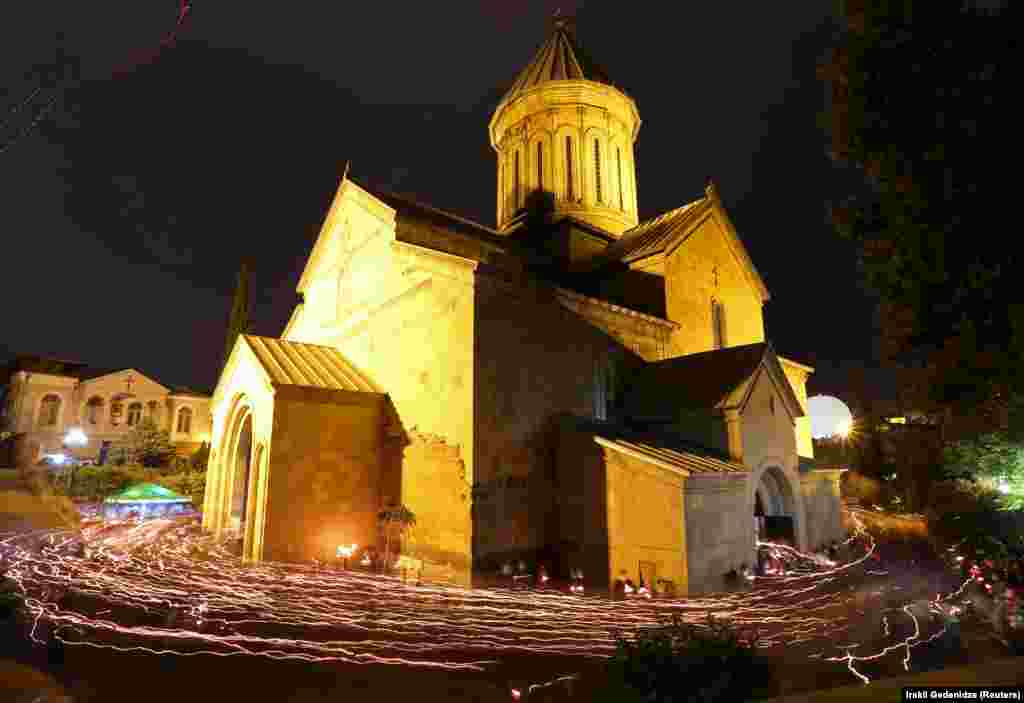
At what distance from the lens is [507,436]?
11.1m

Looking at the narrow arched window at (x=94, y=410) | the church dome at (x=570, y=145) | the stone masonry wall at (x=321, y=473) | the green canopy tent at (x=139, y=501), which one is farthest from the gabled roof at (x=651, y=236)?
the narrow arched window at (x=94, y=410)

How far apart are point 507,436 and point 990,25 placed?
33.4 feet

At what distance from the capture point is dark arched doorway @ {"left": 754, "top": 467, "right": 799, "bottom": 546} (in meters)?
12.9

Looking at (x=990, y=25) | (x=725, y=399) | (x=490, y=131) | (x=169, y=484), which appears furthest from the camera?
(x=169, y=484)

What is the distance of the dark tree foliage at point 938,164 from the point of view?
25.8 ft

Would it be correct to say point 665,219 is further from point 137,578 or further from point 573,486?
point 137,578

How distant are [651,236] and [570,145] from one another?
604 cm

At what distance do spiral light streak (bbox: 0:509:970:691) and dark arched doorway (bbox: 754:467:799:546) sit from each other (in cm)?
147

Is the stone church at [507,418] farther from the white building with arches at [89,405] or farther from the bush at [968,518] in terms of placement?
the white building with arches at [89,405]

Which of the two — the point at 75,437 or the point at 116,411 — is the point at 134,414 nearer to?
the point at 116,411

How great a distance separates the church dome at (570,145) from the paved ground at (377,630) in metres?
14.2

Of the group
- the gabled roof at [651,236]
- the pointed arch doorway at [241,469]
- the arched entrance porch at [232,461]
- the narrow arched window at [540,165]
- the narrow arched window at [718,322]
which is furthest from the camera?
the narrow arched window at [540,165]

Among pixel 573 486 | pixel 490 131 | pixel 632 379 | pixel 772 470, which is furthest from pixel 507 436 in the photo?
pixel 490 131

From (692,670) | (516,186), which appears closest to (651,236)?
(516,186)
